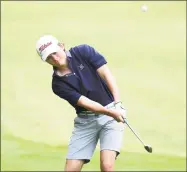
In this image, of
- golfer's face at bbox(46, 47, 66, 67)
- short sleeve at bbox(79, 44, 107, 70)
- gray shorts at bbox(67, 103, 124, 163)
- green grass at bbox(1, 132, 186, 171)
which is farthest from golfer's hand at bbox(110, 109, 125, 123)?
green grass at bbox(1, 132, 186, 171)

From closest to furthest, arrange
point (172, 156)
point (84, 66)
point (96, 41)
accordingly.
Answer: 1. point (84, 66)
2. point (172, 156)
3. point (96, 41)

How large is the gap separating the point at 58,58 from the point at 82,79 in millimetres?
210

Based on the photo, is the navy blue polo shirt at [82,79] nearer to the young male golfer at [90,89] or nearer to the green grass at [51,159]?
the young male golfer at [90,89]

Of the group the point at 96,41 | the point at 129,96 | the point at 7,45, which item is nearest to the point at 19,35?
the point at 7,45

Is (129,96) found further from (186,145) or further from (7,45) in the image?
(7,45)

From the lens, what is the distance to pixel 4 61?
292 inches

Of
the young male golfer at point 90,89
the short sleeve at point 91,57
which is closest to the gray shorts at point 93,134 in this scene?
the young male golfer at point 90,89

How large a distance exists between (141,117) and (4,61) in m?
1.43

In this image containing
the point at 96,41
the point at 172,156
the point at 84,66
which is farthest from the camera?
the point at 96,41

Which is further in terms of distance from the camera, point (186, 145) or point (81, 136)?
point (186, 145)

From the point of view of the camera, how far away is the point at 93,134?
4.85m

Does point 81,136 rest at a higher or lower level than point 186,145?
lower

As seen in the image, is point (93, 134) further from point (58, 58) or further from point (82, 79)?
point (58, 58)

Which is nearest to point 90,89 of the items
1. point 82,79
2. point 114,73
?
point 82,79
